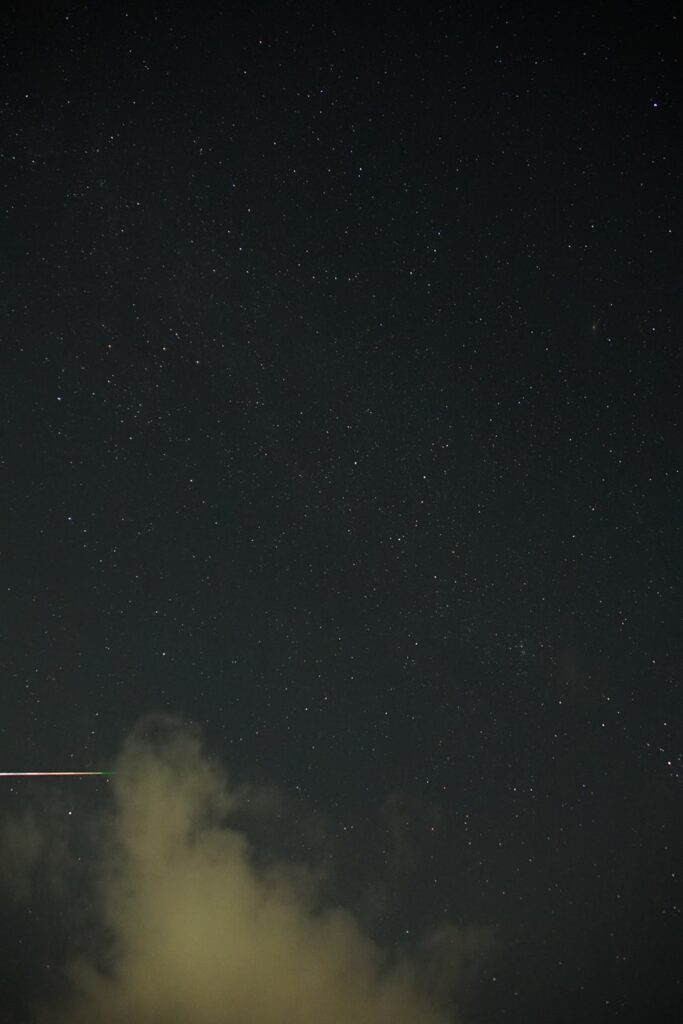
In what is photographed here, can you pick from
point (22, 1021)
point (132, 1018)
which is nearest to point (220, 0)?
point (22, 1021)

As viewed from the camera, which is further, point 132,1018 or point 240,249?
point 132,1018

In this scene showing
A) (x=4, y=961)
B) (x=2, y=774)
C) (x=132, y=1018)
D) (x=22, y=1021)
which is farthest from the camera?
(x=132, y=1018)

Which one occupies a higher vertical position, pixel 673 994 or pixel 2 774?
A: pixel 2 774

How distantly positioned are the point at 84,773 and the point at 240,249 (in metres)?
3.51

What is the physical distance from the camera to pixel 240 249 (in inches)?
133

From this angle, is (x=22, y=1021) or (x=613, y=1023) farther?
(x=22, y=1021)

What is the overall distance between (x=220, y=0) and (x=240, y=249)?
1.01 metres

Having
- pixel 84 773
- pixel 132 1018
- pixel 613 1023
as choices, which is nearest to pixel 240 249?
pixel 84 773

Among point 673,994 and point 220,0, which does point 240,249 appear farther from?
point 673,994

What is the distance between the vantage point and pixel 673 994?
7.05 meters

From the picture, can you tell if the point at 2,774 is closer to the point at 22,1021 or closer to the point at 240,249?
the point at 240,249

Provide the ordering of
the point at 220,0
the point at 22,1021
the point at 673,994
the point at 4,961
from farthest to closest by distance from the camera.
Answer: the point at 22,1021 → the point at 4,961 → the point at 673,994 → the point at 220,0

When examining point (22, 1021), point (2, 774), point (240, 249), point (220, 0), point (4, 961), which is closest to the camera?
point (220, 0)

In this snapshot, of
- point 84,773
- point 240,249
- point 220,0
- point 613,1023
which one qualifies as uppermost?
point 220,0
